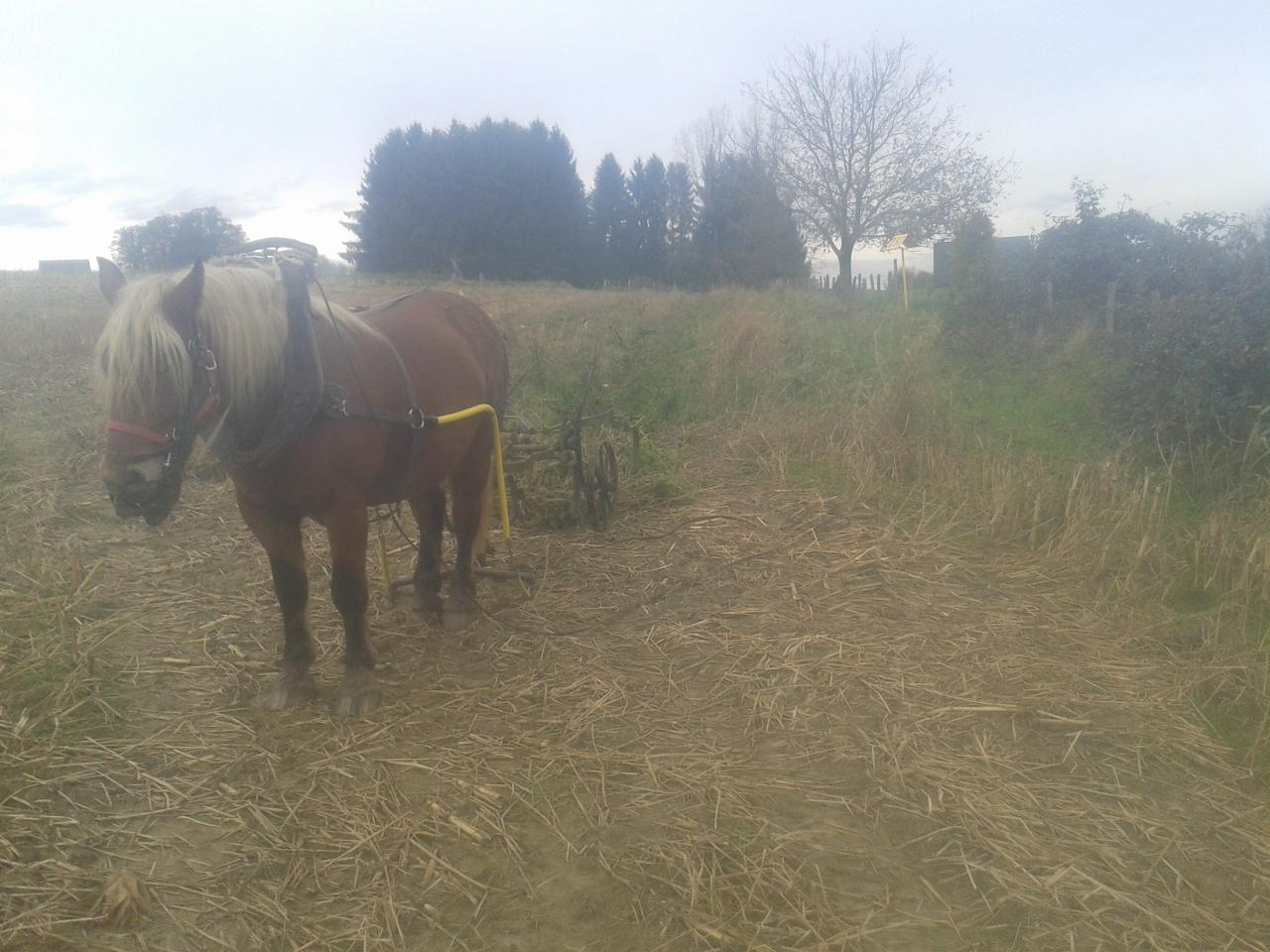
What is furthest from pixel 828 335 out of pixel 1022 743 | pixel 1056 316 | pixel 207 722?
pixel 207 722

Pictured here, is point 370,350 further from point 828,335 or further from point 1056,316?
point 1056,316

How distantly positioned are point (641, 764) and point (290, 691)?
1.37 m

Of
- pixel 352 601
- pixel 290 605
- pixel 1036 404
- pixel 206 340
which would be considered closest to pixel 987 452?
pixel 1036 404

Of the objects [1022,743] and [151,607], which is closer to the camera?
[1022,743]

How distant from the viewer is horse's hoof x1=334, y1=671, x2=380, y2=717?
303 centimetres

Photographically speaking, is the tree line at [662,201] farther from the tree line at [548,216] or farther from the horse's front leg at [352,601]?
the horse's front leg at [352,601]

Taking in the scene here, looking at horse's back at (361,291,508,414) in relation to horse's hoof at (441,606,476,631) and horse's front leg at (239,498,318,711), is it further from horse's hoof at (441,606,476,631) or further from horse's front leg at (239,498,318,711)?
horse's hoof at (441,606,476,631)

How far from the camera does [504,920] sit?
2.07 meters

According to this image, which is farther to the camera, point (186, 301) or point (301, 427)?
point (301, 427)

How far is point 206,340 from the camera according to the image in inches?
101

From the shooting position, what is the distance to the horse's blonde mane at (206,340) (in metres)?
2.39

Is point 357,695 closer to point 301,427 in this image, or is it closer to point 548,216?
point 301,427

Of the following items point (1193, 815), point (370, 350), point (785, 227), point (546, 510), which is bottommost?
point (1193, 815)

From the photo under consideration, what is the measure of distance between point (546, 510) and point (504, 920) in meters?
3.17
